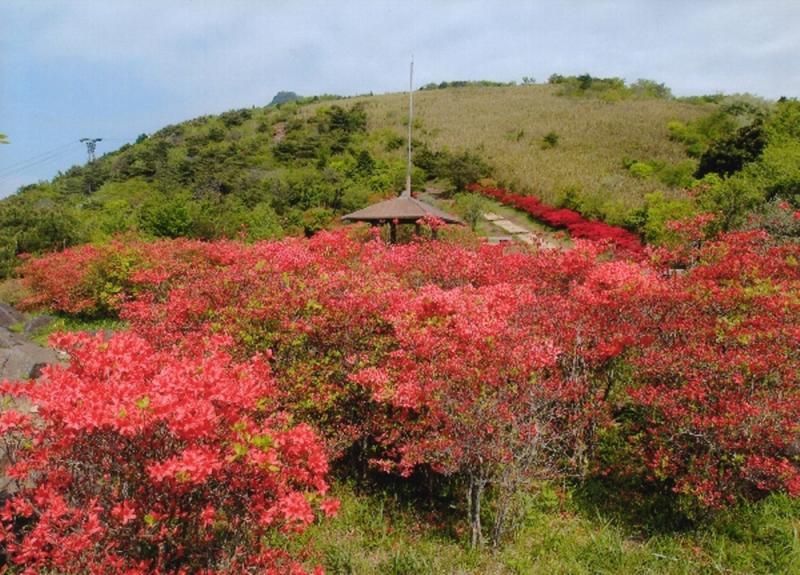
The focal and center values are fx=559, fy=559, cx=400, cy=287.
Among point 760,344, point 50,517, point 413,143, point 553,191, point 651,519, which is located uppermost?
point 413,143

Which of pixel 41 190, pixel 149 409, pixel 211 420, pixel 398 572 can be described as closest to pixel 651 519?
pixel 398 572

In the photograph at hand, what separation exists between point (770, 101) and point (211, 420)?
153 feet

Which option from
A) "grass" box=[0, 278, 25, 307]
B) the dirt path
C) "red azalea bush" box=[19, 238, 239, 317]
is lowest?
"grass" box=[0, 278, 25, 307]

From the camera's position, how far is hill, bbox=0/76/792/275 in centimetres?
2189

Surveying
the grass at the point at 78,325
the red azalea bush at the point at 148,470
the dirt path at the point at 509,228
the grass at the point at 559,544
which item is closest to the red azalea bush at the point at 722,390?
the grass at the point at 559,544

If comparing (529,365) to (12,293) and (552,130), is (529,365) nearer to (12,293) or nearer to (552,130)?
(12,293)

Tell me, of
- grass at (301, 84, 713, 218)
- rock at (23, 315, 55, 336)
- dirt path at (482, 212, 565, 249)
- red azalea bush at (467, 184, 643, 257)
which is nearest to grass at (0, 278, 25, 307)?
rock at (23, 315, 55, 336)

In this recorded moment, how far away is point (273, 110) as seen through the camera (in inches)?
2237

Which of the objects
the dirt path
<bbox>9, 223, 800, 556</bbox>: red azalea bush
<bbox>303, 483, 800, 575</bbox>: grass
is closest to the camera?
<bbox>303, 483, 800, 575</bbox>: grass

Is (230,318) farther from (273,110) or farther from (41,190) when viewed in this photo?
(273,110)

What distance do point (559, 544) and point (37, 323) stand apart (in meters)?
13.4

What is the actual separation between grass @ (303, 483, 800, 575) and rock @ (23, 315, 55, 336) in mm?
11233

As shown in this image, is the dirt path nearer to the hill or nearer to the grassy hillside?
the hill

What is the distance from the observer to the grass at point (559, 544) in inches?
173
